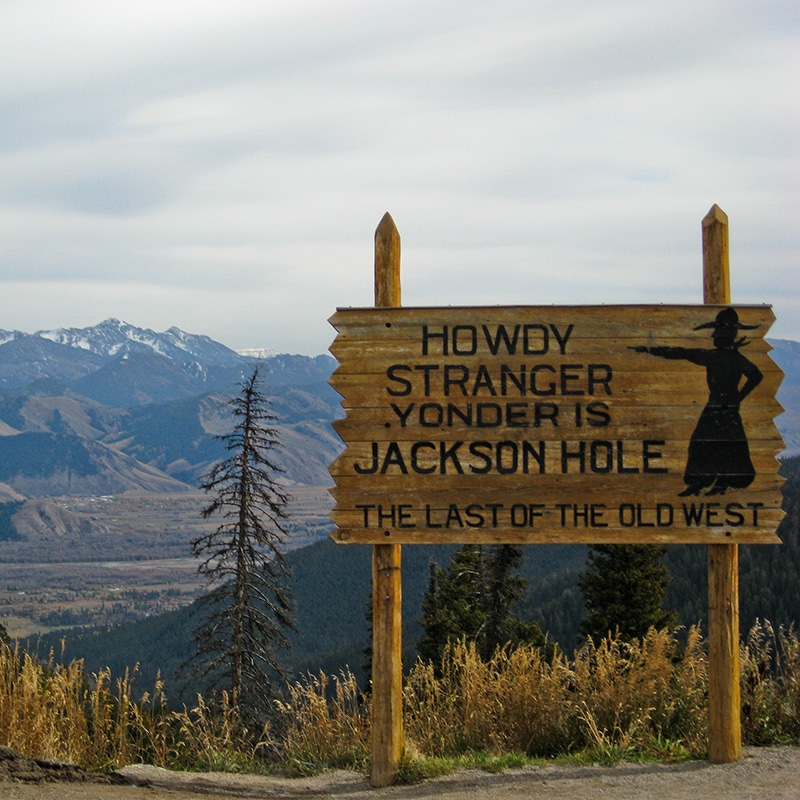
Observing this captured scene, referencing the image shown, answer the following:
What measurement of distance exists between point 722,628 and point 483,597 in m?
26.8

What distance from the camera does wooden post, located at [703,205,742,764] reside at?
7.49 m

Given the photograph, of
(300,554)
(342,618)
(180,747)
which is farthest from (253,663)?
(300,554)

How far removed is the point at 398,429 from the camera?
776 cm

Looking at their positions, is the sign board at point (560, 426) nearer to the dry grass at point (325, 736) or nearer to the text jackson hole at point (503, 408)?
the text jackson hole at point (503, 408)

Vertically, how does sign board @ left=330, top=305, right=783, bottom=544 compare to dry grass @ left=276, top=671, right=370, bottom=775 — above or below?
above

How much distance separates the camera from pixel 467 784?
709 centimetres

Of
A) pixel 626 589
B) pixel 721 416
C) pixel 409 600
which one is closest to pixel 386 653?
pixel 721 416

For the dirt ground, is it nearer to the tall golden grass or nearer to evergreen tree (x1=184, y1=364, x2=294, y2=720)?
the tall golden grass

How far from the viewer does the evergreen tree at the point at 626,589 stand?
31.3 meters

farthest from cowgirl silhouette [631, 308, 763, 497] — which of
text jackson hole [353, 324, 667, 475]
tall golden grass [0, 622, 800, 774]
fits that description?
tall golden grass [0, 622, 800, 774]

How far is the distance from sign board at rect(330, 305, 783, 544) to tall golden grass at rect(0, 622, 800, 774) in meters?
1.47

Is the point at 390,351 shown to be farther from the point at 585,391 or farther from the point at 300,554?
the point at 300,554

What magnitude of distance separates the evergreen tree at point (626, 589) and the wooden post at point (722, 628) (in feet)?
78.7

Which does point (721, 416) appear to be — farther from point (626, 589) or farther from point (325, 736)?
point (626, 589)
